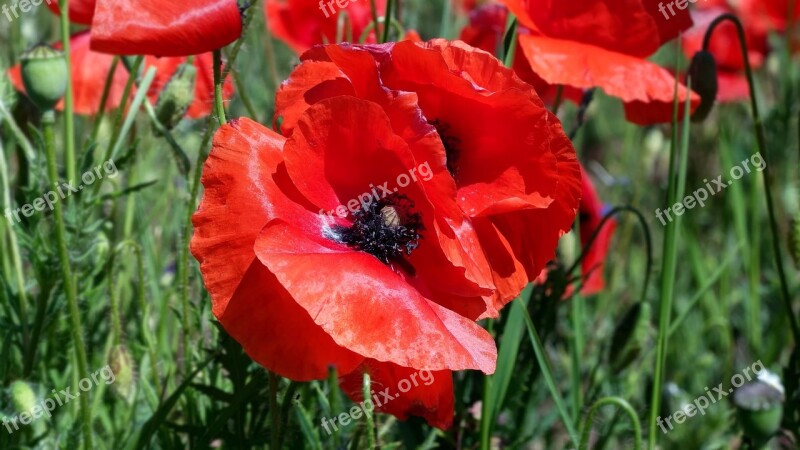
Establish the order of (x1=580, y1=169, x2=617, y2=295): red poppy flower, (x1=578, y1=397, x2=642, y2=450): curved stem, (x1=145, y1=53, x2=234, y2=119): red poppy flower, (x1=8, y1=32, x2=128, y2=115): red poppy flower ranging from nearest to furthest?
1. (x1=578, y1=397, x2=642, y2=450): curved stem
2. (x1=145, y1=53, x2=234, y2=119): red poppy flower
3. (x1=8, y1=32, x2=128, y2=115): red poppy flower
4. (x1=580, y1=169, x2=617, y2=295): red poppy flower

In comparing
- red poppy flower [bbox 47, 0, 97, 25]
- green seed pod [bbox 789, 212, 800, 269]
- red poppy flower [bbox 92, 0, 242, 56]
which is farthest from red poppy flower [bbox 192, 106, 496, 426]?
green seed pod [bbox 789, 212, 800, 269]

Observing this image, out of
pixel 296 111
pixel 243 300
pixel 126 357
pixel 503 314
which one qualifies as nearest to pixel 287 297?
pixel 243 300

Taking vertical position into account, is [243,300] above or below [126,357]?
above

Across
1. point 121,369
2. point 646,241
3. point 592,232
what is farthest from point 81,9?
point 592,232

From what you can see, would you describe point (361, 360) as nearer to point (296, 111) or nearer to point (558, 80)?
point (296, 111)

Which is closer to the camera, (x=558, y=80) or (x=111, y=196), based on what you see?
(x=558, y=80)

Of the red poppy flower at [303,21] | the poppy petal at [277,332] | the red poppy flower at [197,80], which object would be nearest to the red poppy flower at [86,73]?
the red poppy flower at [197,80]

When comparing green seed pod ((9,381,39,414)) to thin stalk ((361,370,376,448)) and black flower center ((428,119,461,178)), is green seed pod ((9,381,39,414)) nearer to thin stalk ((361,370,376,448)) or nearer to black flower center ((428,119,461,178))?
thin stalk ((361,370,376,448))
